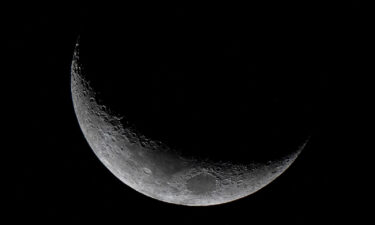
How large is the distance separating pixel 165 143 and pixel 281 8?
1001mm

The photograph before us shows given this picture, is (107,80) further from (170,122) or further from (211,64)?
(211,64)

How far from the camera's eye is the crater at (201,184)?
235cm

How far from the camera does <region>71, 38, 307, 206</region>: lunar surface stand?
2232 millimetres

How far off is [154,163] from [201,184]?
0.35 m

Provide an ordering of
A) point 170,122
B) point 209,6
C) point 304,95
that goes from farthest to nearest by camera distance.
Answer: point 304,95, point 170,122, point 209,6

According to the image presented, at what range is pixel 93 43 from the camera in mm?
2150

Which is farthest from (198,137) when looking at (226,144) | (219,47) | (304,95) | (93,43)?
(93,43)

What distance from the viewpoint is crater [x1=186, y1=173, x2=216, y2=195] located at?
7.70ft

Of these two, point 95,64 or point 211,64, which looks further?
point 95,64

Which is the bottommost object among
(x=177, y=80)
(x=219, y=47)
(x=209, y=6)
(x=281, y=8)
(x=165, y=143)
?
(x=165, y=143)

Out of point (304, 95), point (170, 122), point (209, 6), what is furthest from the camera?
point (304, 95)

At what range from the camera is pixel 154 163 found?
230cm

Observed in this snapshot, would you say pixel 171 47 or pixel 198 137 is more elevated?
pixel 171 47

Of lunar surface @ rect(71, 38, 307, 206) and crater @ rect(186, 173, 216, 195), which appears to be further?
crater @ rect(186, 173, 216, 195)
